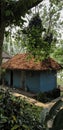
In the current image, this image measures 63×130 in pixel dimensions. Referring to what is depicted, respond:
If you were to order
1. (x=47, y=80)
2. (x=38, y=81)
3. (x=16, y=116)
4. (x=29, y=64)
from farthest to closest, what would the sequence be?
→ 1. (x=47, y=80)
2. (x=29, y=64)
3. (x=38, y=81)
4. (x=16, y=116)

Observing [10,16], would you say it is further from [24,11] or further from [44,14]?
[44,14]

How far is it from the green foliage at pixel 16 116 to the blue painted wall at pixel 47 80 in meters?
17.9

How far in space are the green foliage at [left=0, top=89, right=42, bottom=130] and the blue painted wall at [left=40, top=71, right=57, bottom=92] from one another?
58.8 ft

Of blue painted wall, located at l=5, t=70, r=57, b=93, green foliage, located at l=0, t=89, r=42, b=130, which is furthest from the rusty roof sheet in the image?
green foliage, located at l=0, t=89, r=42, b=130

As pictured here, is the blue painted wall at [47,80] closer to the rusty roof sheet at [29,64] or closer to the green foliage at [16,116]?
the rusty roof sheet at [29,64]

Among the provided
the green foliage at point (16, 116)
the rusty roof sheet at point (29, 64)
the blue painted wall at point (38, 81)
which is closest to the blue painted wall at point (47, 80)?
the blue painted wall at point (38, 81)

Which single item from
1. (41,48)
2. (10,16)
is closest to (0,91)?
(10,16)

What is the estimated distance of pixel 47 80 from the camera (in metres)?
24.5

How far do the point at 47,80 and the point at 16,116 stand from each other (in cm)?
1960

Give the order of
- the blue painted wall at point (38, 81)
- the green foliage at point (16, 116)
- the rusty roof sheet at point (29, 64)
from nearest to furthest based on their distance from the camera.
Answer: the green foliage at point (16, 116)
the rusty roof sheet at point (29, 64)
the blue painted wall at point (38, 81)

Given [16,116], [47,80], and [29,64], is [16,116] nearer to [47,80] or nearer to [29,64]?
[29,64]

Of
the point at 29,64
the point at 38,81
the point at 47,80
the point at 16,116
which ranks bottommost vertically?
the point at 16,116

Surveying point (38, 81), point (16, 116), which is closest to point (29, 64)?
point (38, 81)

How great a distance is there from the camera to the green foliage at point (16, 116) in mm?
4668
